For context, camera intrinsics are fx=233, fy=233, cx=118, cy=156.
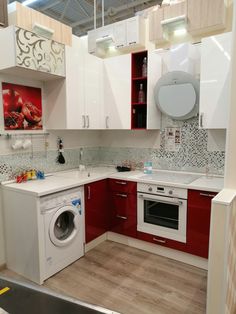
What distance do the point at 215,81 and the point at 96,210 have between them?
6.46ft

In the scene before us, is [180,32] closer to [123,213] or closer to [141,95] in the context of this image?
[141,95]

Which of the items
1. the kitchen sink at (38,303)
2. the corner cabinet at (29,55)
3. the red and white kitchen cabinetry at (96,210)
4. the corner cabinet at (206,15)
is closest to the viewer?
the kitchen sink at (38,303)

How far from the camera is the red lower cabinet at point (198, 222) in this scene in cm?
235

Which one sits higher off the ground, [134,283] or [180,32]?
[180,32]

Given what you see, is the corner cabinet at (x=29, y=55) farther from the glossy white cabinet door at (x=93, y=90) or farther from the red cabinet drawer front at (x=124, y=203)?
the red cabinet drawer front at (x=124, y=203)

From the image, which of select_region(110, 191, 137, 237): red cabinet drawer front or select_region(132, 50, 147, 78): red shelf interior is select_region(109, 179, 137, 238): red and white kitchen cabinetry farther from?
select_region(132, 50, 147, 78): red shelf interior

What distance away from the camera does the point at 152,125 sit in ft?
9.84

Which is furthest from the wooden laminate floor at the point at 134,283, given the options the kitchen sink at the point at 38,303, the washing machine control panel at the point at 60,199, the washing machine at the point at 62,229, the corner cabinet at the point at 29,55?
the corner cabinet at the point at 29,55

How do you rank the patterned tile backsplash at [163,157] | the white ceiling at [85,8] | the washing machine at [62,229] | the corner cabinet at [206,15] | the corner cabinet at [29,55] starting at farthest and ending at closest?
the white ceiling at [85,8], the patterned tile backsplash at [163,157], the corner cabinet at [206,15], the washing machine at [62,229], the corner cabinet at [29,55]

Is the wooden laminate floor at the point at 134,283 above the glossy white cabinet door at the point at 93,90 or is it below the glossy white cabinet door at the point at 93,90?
below

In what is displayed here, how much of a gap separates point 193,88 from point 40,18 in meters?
1.85

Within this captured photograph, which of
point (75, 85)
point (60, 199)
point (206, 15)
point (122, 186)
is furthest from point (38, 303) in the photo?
point (206, 15)

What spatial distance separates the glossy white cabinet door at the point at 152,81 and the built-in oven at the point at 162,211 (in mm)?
848

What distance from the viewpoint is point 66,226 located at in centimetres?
264
